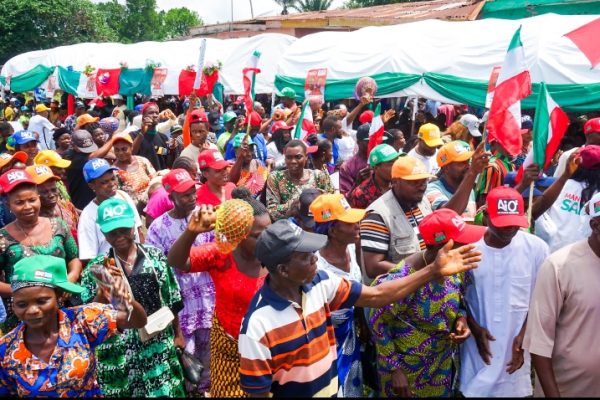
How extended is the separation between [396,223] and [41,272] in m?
2.13

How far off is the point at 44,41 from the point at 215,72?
38.9 m

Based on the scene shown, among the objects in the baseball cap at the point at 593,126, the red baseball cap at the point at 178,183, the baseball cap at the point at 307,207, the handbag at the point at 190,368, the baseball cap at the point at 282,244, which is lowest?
the handbag at the point at 190,368

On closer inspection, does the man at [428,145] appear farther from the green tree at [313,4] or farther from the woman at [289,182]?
the green tree at [313,4]

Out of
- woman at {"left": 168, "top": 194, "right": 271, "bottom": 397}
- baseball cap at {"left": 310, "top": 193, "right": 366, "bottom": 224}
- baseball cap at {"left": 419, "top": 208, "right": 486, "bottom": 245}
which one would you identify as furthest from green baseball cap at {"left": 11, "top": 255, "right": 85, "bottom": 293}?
baseball cap at {"left": 419, "top": 208, "right": 486, "bottom": 245}

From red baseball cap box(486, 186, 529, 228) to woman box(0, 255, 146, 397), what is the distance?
6.29 ft

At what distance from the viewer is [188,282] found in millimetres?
3984

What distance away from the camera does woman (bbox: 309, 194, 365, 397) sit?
324cm

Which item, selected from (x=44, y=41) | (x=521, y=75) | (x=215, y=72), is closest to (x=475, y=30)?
(x=215, y=72)

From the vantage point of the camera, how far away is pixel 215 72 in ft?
35.5

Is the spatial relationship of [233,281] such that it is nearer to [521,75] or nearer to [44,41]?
[521,75]

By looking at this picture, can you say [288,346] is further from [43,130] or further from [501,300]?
[43,130]

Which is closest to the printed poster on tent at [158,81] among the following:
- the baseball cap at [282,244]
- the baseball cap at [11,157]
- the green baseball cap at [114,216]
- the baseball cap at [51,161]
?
the baseball cap at [11,157]

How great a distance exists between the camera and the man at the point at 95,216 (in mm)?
4039

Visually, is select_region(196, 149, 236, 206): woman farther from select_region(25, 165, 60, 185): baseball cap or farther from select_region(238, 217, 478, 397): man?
select_region(238, 217, 478, 397): man
